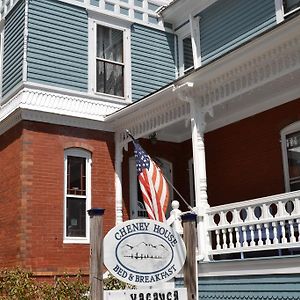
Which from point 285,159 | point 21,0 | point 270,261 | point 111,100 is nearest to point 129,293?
point 270,261

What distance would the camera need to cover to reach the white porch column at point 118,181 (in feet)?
45.4

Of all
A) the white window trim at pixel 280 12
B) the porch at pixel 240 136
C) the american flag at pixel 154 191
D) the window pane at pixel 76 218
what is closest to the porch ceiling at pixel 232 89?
the porch at pixel 240 136

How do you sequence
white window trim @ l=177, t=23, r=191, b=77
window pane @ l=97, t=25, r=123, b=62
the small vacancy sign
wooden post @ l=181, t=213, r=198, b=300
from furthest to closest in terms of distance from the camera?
white window trim @ l=177, t=23, r=191, b=77
window pane @ l=97, t=25, r=123, b=62
wooden post @ l=181, t=213, r=198, b=300
the small vacancy sign

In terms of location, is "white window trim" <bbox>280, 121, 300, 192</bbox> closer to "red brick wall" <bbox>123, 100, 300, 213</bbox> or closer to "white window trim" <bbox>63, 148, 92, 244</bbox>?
"red brick wall" <bbox>123, 100, 300, 213</bbox>

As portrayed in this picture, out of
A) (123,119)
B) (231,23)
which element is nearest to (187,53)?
(231,23)

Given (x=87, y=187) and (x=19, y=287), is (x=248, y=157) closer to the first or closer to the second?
(x=87, y=187)

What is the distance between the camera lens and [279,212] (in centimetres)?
880

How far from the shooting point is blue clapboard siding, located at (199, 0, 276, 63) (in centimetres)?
1306

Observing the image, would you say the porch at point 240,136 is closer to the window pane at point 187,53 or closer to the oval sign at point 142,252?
the window pane at point 187,53

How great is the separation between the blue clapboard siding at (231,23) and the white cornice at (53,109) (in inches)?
126

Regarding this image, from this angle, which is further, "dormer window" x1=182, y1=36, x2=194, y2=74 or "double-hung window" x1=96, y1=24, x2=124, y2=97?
"dormer window" x1=182, y1=36, x2=194, y2=74

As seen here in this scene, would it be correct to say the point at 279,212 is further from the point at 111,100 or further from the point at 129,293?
the point at 111,100

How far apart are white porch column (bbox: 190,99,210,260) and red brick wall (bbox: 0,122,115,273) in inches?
143

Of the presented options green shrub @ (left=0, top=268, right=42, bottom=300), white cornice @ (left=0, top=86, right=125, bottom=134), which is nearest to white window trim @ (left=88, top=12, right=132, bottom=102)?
white cornice @ (left=0, top=86, right=125, bottom=134)
